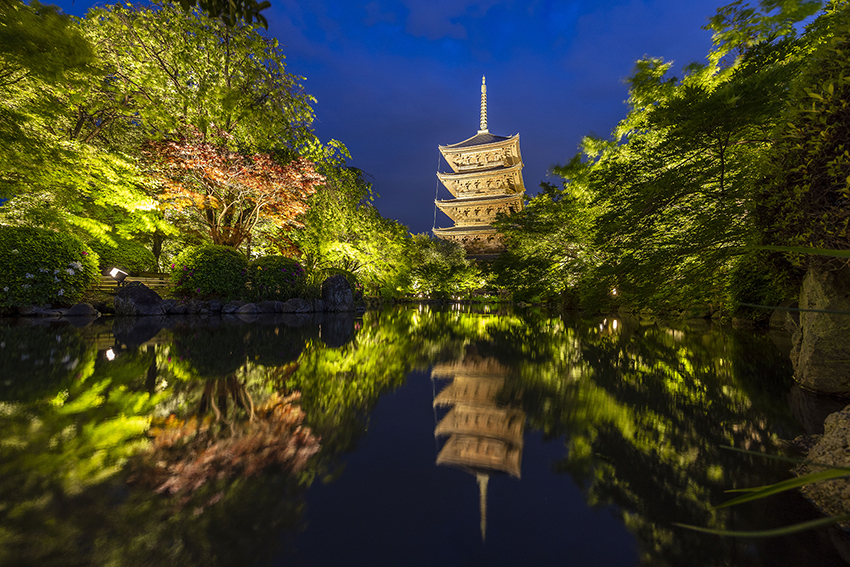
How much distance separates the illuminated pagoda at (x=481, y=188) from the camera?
25469 mm

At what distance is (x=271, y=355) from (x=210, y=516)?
2419 mm

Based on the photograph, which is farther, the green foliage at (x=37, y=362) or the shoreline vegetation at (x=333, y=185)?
the shoreline vegetation at (x=333, y=185)

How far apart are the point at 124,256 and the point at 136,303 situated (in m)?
5.16

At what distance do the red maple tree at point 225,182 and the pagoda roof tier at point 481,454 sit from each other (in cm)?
873

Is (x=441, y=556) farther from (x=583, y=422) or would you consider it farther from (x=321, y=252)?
(x=321, y=252)

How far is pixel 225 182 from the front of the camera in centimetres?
846

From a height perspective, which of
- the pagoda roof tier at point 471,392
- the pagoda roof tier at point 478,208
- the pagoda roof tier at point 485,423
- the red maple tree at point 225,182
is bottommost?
the pagoda roof tier at point 485,423

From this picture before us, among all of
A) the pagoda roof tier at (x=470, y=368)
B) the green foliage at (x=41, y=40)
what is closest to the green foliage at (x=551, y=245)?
the pagoda roof tier at (x=470, y=368)

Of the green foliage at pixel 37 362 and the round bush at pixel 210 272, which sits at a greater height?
the round bush at pixel 210 272

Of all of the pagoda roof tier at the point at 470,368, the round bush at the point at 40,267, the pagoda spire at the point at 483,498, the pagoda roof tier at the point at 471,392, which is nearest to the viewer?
the pagoda spire at the point at 483,498

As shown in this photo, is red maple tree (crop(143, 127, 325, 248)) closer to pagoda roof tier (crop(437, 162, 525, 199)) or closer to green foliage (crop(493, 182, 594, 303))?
green foliage (crop(493, 182, 594, 303))

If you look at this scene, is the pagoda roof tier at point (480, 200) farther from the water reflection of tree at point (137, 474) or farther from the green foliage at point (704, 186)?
the water reflection of tree at point (137, 474)

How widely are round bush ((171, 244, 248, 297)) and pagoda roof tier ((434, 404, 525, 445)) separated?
817cm

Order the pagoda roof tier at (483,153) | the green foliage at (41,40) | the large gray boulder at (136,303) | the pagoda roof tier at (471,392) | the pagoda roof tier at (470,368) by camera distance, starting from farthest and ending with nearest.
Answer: the pagoda roof tier at (483,153) → the large gray boulder at (136,303) → the green foliage at (41,40) → the pagoda roof tier at (470,368) → the pagoda roof tier at (471,392)
